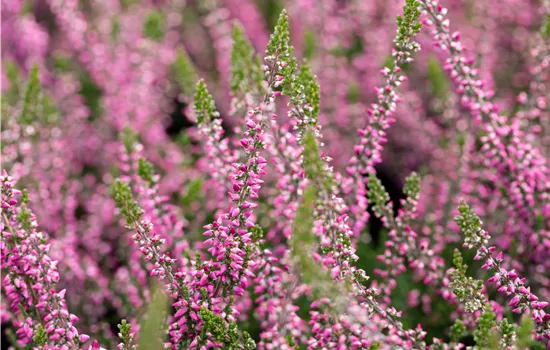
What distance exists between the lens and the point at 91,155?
473cm

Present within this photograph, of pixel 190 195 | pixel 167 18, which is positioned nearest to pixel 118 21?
pixel 167 18

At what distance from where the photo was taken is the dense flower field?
2.25 metres

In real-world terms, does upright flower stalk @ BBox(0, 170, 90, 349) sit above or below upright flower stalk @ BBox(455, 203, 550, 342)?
below

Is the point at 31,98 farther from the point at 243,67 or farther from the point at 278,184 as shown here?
the point at 278,184

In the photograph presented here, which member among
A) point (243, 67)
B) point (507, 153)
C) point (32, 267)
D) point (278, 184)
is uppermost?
point (507, 153)

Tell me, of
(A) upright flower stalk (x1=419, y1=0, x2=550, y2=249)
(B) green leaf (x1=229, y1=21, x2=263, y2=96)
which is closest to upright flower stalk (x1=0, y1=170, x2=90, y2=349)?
(B) green leaf (x1=229, y1=21, x2=263, y2=96)

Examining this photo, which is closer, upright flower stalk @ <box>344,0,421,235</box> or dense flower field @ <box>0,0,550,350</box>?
dense flower field @ <box>0,0,550,350</box>

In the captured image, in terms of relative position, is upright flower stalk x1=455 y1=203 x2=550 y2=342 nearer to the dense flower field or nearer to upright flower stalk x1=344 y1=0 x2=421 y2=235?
the dense flower field

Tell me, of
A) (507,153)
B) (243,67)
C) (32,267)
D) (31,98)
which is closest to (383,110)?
(243,67)

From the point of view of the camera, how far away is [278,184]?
229cm

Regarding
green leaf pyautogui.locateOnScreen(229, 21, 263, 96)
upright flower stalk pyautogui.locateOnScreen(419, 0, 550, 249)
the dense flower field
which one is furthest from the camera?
upright flower stalk pyautogui.locateOnScreen(419, 0, 550, 249)

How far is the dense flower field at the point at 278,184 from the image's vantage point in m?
2.25

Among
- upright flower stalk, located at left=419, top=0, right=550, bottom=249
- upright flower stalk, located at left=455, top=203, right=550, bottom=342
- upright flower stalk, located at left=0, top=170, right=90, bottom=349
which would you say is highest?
upright flower stalk, located at left=419, top=0, right=550, bottom=249

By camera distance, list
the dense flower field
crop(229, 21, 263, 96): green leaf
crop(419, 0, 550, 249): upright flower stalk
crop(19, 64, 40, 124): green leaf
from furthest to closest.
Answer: crop(19, 64, 40, 124): green leaf → crop(419, 0, 550, 249): upright flower stalk → crop(229, 21, 263, 96): green leaf → the dense flower field
